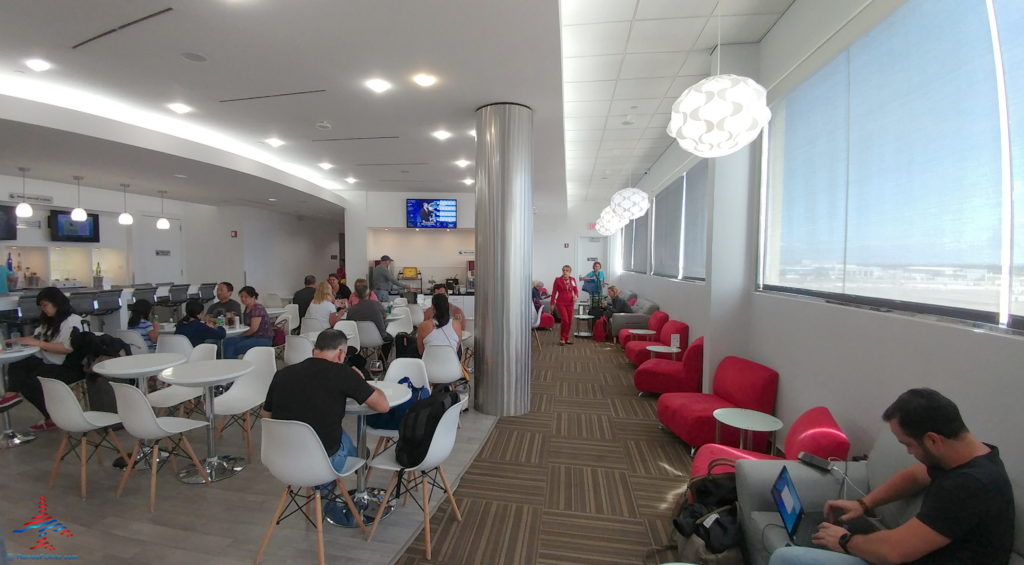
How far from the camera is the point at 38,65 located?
4.07 meters

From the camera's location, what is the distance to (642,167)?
9.90m

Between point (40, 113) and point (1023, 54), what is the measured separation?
7.53 meters

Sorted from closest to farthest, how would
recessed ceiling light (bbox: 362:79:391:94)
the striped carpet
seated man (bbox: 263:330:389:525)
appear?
seated man (bbox: 263:330:389:525) → the striped carpet → recessed ceiling light (bbox: 362:79:391:94)

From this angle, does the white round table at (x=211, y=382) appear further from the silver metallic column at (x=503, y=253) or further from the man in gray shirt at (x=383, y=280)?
the man in gray shirt at (x=383, y=280)

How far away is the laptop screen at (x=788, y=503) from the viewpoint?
1.90m

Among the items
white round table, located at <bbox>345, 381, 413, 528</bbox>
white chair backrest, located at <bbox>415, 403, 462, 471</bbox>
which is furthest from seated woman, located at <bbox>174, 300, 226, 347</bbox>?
white chair backrest, located at <bbox>415, 403, 462, 471</bbox>

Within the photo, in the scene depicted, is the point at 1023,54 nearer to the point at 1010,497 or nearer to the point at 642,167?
the point at 1010,497

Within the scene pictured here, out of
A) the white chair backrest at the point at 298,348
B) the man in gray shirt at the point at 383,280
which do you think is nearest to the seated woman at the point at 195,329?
the white chair backrest at the point at 298,348

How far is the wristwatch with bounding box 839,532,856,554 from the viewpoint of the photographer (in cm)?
172

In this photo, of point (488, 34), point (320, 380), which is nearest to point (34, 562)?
point (320, 380)

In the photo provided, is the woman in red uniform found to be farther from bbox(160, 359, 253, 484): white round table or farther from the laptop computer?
the laptop computer

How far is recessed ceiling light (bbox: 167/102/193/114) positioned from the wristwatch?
Result: 6748 millimetres

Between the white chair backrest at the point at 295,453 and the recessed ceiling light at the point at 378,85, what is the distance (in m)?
3.27

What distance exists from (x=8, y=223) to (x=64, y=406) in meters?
7.96
